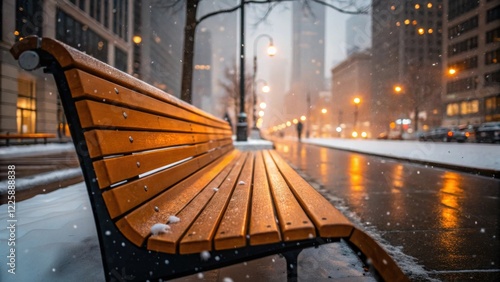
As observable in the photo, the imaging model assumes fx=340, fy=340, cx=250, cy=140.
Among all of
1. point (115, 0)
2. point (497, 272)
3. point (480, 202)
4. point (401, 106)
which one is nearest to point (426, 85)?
point (401, 106)

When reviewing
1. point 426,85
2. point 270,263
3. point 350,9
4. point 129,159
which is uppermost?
point 426,85

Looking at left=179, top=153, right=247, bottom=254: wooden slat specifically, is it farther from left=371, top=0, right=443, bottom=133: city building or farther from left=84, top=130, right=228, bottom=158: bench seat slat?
left=371, top=0, right=443, bottom=133: city building

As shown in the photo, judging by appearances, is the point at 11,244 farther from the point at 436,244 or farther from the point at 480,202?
the point at 480,202

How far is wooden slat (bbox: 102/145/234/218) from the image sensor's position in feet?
5.09

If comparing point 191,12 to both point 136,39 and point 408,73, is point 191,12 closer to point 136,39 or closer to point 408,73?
point 136,39

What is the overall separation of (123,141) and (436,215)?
12.7 ft

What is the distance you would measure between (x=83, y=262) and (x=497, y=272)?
2940mm

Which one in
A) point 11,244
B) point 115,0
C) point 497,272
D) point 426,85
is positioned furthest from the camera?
point 426,85

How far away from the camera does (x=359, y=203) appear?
4.91m

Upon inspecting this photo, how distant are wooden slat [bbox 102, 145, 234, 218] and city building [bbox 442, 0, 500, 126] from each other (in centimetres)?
4933

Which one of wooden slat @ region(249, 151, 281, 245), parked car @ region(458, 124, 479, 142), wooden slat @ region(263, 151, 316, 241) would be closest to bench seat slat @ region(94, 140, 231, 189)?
wooden slat @ region(249, 151, 281, 245)

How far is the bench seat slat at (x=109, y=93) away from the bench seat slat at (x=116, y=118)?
0.10 ft

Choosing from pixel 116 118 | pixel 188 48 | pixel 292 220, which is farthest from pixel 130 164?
pixel 188 48

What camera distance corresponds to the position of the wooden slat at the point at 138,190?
155 centimetres
